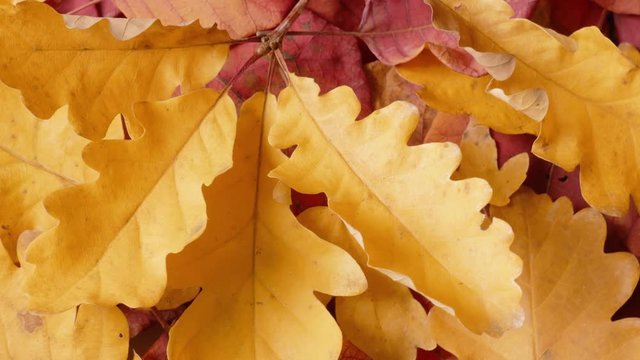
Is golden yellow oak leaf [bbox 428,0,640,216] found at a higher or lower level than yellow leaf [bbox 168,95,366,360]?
higher

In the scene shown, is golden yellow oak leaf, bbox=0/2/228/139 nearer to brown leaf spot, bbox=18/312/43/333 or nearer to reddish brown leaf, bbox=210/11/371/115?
reddish brown leaf, bbox=210/11/371/115

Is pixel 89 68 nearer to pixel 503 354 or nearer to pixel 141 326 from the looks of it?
pixel 141 326

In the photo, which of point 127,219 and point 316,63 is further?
point 316,63

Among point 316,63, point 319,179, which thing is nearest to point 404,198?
point 319,179

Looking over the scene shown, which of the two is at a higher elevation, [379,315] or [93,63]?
[93,63]

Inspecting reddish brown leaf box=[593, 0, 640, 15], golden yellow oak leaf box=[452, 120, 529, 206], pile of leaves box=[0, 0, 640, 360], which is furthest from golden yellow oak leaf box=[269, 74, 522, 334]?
reddish brown leaf box=[593, 0, 640, 15]

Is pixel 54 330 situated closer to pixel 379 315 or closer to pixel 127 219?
pixel 127 219
